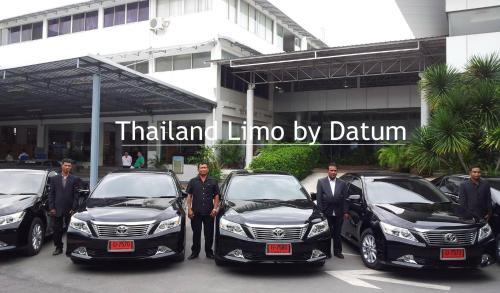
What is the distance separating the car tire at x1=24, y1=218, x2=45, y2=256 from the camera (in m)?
7.36

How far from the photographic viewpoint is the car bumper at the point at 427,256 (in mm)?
6109

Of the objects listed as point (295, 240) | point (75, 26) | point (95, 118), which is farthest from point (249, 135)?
point (295, 240)

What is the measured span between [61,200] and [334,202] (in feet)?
15.3

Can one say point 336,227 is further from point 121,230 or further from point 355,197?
point 121,230

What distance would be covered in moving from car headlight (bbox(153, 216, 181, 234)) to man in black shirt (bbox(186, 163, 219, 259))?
0.64 meters

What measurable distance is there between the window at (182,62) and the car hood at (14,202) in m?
15.8

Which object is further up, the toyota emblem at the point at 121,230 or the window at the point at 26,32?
the window at the point at 26,32

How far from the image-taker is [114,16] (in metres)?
25.5

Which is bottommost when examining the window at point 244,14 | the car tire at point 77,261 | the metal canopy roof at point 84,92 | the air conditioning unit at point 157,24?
the car tire at point 77,261

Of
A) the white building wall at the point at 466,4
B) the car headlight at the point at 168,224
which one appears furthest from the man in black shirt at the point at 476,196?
the white building wall at the point at 466,4

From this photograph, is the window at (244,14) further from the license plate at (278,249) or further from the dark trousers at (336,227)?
the license plate at (278,249)

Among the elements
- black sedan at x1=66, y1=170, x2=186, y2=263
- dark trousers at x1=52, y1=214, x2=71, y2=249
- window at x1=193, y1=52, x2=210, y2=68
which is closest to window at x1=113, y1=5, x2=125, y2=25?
window at x1=193, y1=52, x2=210, y2=68

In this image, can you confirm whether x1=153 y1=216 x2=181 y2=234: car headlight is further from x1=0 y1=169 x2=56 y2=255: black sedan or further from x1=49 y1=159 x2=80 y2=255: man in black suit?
x1=0 y1=169 x2=56 y2=255: black sedan

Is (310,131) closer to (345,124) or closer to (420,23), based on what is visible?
(345,124)
